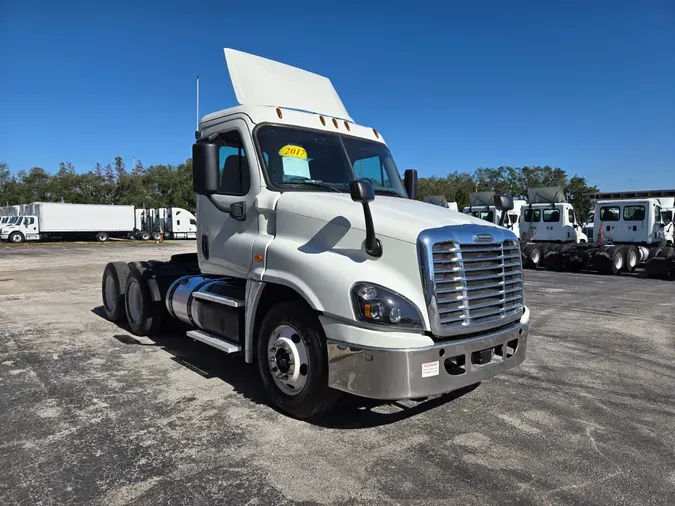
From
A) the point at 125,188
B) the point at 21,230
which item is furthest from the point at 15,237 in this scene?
the point at 125,188

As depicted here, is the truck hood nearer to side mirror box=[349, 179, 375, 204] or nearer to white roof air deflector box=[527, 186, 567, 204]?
side mirror box=[349, 179, 375, 204]

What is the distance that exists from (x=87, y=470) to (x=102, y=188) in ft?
229

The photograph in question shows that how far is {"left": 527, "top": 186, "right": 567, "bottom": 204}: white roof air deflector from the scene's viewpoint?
22.9m

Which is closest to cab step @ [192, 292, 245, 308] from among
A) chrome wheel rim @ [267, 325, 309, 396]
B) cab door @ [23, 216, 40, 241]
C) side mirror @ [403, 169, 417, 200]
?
chrome wheel rim @ [267, 325, 309, 396]

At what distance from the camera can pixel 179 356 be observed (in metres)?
6.34

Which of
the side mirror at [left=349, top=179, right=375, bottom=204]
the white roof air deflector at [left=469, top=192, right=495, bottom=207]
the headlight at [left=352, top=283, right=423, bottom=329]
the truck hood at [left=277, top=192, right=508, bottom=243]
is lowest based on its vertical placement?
the headlight at [left=352, top=283, right=423, bottom=329]

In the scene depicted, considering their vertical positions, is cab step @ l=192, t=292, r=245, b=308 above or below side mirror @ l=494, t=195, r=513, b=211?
below

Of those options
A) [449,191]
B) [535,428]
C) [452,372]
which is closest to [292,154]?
[452,372]

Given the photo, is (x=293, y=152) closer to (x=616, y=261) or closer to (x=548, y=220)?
(x=616, y=261)

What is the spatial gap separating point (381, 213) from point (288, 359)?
144cm

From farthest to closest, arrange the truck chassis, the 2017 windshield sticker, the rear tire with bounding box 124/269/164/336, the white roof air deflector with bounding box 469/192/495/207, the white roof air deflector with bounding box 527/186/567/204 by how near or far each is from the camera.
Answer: the white roof air deflector with bounding box 469/192/495/207, the white roof air deflector with bounding box 527/186/567/204, the truck chassis, the rear tire with bounding box 124/269/164/336, the 2017 windshield sticker

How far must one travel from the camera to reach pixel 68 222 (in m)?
42.2

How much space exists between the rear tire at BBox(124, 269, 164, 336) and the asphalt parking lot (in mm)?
372

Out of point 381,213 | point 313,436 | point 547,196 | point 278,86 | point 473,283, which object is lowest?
point 313,436
